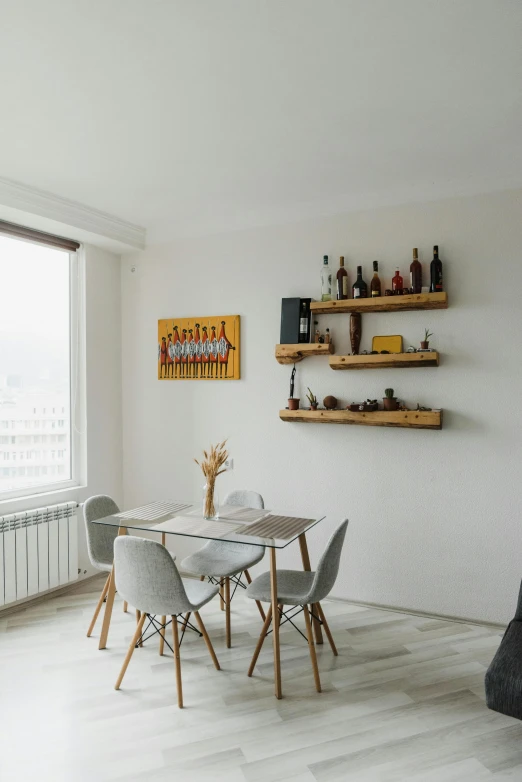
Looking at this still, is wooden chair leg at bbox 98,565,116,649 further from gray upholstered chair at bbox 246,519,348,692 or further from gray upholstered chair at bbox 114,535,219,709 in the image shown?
gray upholstered chair at bbox 246,519,348,692

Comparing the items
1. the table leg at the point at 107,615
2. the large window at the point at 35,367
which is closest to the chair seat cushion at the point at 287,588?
the table leg at the point at 107,615

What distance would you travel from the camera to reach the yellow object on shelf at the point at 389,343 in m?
3.62

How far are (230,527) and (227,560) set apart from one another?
54cm

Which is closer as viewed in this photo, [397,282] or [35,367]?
[397,282]

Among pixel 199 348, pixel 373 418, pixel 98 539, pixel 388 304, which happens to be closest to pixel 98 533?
pixel 98 539

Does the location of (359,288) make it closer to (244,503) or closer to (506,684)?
(244,503)

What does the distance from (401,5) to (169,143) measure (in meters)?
1.46

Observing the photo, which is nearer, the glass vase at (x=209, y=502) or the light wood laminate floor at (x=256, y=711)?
the light wood laminate floor at (x=256, y=711)

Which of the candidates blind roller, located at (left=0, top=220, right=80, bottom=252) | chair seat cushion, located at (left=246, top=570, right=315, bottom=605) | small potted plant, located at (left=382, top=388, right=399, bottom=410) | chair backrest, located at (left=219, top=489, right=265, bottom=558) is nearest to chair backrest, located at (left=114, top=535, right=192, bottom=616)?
chair seat cushion, located at (left=246, top=570, right=315, bottom=605)

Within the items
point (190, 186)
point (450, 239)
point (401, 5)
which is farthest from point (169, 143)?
point (450, 239)

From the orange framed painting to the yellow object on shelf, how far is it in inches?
42.1

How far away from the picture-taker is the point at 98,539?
3420 millimetres

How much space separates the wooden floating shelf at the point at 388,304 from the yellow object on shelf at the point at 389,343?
0.18 m

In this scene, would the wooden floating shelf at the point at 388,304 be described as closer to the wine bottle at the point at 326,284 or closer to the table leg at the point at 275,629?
the wine bottle at the point at 326,284
